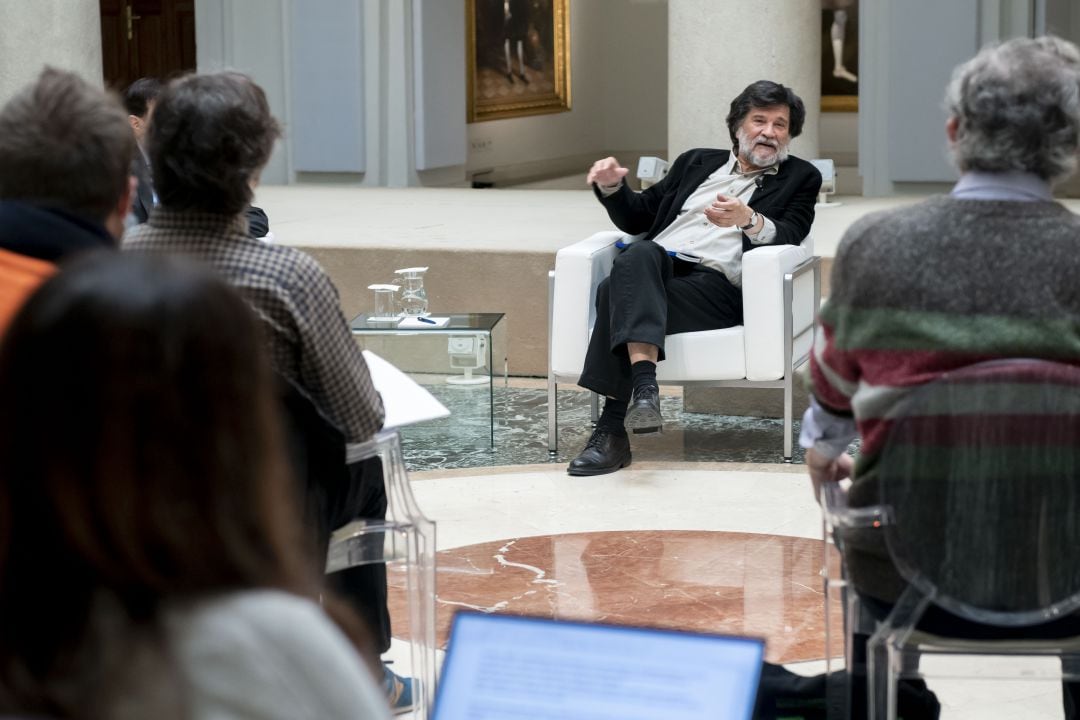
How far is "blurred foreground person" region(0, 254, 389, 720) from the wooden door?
1474 cm

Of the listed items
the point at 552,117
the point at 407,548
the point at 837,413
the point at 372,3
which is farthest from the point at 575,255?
the point at 552,117

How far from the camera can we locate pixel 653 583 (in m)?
4.28

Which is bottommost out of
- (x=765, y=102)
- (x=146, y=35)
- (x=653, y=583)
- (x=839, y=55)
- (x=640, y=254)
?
(x=653, y=583)

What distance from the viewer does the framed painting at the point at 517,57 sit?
49.9 feet

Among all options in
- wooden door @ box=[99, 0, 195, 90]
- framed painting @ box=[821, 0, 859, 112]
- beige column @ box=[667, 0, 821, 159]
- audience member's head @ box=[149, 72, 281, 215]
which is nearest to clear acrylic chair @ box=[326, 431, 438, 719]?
audience member's head @ box=[149, 72, 281, 215]

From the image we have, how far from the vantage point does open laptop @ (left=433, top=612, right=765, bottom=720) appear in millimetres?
1850

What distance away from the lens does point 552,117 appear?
17047mm

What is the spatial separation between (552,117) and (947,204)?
48.9 ft

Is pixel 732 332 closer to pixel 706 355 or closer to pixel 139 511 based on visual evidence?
pixel 706 355

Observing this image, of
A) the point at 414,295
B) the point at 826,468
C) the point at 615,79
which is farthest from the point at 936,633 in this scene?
the point at 615,79

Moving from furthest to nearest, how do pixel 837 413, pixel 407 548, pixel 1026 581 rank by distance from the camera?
pixel 407 548, pixel 837 413, pixel 1026 581

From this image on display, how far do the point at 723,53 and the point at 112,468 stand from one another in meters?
8.16

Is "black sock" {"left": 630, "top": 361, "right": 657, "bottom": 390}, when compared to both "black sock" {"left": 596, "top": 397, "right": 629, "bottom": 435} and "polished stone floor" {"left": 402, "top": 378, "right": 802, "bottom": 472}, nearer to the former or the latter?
"black sock" {"left": 596, "top": 397, "right": 629, "bottom": 435}

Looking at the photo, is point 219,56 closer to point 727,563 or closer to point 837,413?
point 727,563
